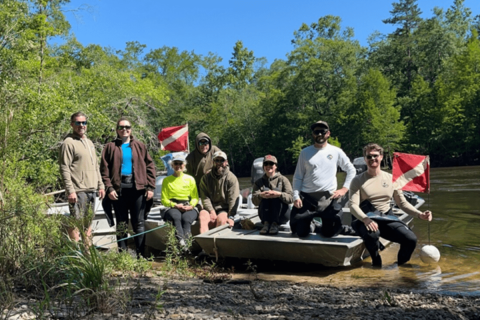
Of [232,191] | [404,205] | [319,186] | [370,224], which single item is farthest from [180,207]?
[404,205]

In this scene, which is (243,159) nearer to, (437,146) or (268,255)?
(437,146)

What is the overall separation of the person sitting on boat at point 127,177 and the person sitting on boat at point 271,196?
1.48 m

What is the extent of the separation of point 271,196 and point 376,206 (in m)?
1.37

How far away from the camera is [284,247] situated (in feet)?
20.4

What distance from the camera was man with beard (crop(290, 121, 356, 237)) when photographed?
6.17 m

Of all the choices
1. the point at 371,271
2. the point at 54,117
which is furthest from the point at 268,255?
Answer: the point at 54,117

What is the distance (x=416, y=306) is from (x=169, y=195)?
3796 millimetres

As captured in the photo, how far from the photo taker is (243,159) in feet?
176

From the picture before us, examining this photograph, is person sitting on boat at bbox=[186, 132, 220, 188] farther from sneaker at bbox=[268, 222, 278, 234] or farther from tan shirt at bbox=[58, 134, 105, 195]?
tan shirt at bbox=[58, 134, 105, 195]

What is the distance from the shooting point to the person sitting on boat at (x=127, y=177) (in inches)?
242

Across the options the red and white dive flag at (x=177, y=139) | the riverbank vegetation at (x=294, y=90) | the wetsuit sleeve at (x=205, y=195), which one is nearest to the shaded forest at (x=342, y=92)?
the riverbank vegetation at (x=294, y=90)

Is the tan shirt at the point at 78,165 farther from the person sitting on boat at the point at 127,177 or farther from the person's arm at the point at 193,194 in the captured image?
the person's arm at the point at 193,194

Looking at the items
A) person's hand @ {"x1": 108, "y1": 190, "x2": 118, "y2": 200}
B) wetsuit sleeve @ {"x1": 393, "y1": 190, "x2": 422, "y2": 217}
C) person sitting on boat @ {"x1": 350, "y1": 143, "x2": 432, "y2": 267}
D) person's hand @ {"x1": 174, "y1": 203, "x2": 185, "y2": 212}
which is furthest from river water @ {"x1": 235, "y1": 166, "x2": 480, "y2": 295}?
person's hand @ {"x1": 108, "y1": 190, "x2": 118, "y2": 200}

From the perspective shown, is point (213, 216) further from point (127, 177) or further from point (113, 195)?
point (113, 195)
